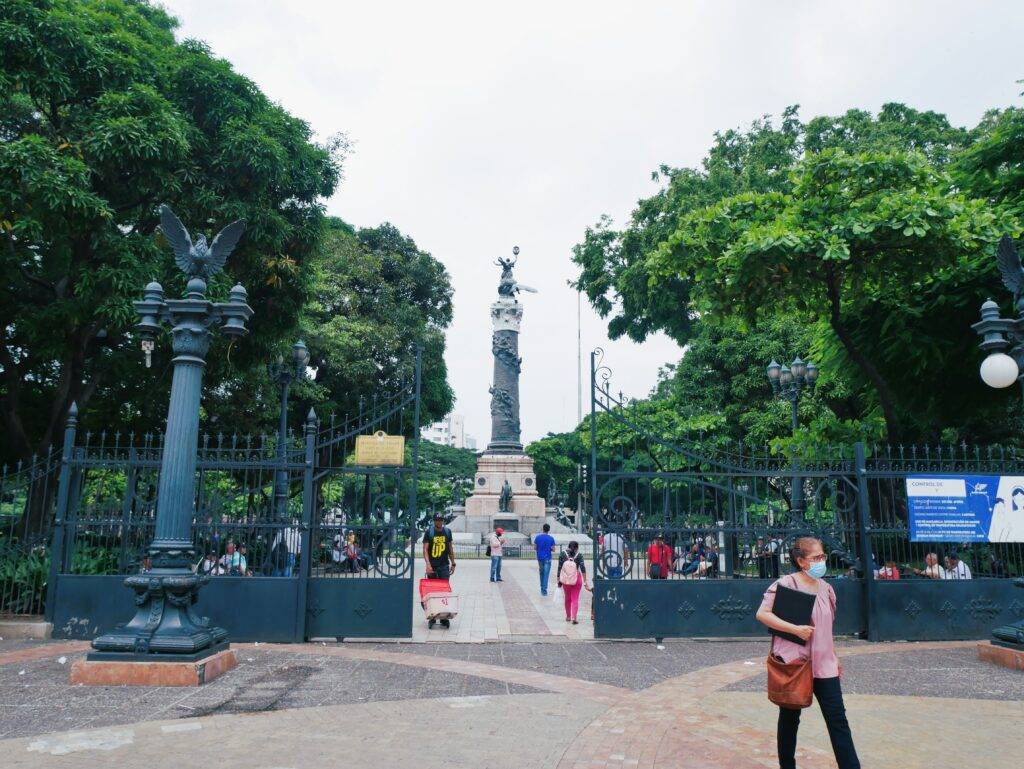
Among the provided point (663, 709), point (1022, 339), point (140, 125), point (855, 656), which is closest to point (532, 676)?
point (663, 709)

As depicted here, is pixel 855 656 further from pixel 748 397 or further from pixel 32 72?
pixel 748 397

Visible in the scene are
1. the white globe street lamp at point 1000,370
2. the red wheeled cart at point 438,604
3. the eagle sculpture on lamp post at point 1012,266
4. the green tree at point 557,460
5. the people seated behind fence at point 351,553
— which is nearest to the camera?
the white globe street lamp at point 1000,370

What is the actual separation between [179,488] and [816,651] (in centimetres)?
683

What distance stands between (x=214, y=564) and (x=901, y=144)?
27.8 metres

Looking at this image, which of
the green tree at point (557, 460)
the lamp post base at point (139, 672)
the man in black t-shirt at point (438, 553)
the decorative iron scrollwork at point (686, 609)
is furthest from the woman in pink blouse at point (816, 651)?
the green tree at point (557, 460)

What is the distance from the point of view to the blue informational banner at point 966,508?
34.9 ft

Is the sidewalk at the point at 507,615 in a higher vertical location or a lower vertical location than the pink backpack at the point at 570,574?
lower

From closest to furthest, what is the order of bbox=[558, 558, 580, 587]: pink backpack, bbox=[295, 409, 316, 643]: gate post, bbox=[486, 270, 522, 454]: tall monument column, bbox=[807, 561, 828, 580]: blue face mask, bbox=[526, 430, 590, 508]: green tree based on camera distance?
bbox=[807, 561, 828, 580]: blue face mask
bbox=[295, 409, 316, 643]: gate post
bbox=[558, 558, 580, 587]: pink backpack
bbox=[486, 270, 522, 454]: tall monument column
bbox=[526, 430, 590, 508]: green tree

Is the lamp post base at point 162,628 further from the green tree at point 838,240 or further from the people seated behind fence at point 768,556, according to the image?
the green tree at point 838,240

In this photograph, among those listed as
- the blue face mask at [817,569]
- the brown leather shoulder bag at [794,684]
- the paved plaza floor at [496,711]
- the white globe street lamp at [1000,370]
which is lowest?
the paved plaza floor at [496,711]

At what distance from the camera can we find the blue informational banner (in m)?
10.6

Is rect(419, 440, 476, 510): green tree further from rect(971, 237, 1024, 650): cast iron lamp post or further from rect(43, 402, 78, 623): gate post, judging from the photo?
rect(971, 237, 1024, 650): cast iron lamp post

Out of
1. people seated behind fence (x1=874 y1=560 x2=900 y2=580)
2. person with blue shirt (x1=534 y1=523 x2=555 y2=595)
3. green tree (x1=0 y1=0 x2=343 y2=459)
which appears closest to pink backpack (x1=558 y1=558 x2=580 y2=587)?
person with blue shirt (x1=534 y1=523 x2=555 y2=595)

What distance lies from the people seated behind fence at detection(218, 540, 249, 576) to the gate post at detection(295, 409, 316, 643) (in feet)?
3.03
